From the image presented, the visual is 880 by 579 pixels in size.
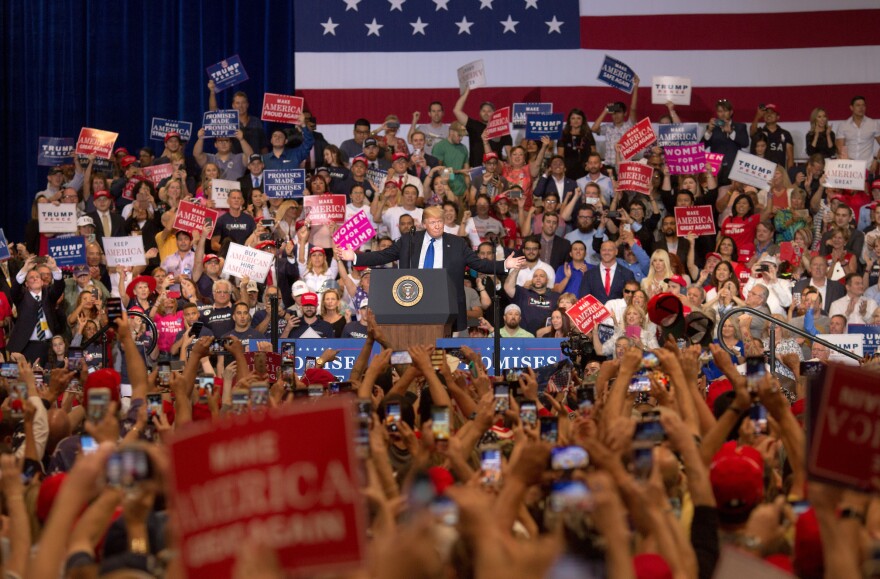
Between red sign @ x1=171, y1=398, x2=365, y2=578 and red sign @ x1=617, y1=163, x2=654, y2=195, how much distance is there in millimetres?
9870

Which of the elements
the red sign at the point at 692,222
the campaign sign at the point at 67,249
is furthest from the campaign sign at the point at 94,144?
the red sign at the point at 692,222

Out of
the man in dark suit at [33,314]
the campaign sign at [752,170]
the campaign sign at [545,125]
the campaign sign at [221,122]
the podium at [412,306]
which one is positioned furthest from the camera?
the campaign sign at [221,122]

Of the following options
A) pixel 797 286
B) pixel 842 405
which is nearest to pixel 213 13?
pixel 797 286

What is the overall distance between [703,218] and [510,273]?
7.86ft

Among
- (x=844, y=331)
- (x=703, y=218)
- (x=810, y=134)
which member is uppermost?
(x=810, y=134)

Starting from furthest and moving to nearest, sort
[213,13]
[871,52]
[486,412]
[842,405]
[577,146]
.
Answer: [213,13]
[871,52]
[577,146]
[486,412]
[842,405]

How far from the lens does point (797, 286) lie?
36.0 ft

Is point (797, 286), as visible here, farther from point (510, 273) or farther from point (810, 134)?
point (810, 134)

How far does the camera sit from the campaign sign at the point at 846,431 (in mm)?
3236

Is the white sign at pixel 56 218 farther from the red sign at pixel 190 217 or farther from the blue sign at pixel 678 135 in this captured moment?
the blue sign at pixel 678 135

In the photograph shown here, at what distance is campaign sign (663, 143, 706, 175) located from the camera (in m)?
12.9

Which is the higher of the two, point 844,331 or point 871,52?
point 871,52

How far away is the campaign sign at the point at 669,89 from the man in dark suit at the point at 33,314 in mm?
6748

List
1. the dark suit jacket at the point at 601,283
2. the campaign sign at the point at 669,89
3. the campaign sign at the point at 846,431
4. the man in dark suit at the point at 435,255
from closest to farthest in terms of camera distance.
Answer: the campaign sign at the point at 846,431
the man in dark suit at the point at 435,255
the dark suit jacket at the point at 601,283
the campaign sign at the point at 669,89
